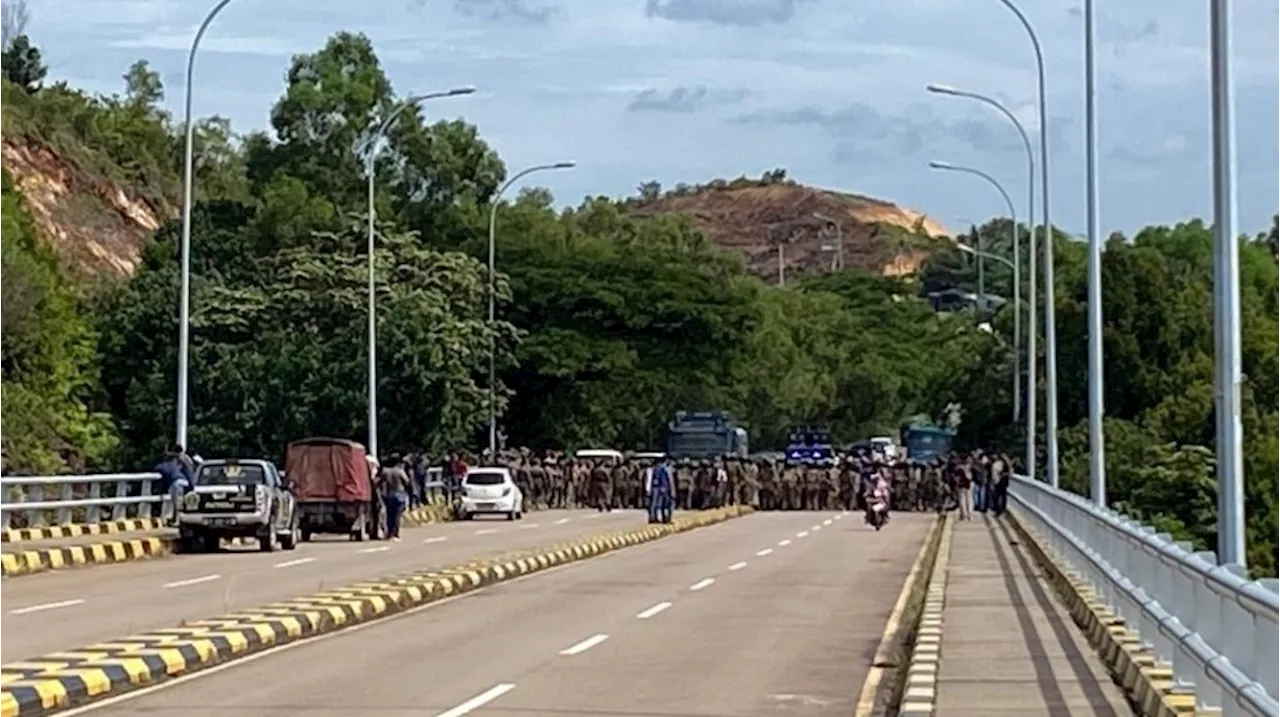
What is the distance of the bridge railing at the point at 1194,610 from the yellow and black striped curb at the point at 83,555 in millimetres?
15214

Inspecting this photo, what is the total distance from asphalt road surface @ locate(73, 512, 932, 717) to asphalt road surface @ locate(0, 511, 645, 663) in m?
2.09

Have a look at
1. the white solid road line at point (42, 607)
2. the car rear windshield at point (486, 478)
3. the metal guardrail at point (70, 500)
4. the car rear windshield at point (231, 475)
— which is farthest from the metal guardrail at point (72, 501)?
the car rear windshield at point (486, 478)

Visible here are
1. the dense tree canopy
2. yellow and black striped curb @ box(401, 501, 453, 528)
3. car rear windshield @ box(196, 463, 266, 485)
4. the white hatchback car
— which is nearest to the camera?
car rear windshield @ box(196, 463, 266, 485)

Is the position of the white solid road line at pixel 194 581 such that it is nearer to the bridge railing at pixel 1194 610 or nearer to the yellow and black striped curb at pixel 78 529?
the yellow and black striped curb at pixel 78 529

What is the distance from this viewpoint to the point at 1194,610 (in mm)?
14430

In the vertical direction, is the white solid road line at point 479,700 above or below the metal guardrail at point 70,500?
below

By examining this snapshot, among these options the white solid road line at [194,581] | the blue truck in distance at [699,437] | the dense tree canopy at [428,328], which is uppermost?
the dense tree canopy at [428,328]

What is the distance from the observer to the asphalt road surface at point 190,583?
22969 millimetres

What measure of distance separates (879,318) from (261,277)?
71607 mm

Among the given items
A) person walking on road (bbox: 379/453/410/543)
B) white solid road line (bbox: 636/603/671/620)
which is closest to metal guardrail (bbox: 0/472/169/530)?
person walking on road (bbox: 379/453/410/543)

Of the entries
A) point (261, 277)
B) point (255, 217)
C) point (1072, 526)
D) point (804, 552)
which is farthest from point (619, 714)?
point (255, 217)

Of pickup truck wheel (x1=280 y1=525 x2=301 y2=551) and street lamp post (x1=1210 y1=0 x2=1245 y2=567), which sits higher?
street lamp post (x1=1210 y1=0 x2=1245 y2=567)

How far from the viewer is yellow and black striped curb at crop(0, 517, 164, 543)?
3772 cm

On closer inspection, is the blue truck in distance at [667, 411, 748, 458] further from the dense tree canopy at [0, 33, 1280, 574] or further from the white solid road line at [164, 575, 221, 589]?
the white solid road line at [164, 575, 221, 589]
